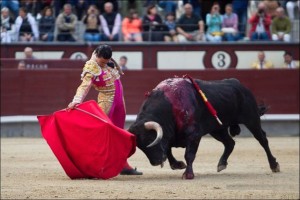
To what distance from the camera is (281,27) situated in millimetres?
18125

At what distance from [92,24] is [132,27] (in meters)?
0.65

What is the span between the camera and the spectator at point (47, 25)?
17.7 meters

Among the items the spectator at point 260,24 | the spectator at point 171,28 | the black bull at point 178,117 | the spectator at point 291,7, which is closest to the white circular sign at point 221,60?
the spectator at point 260,24

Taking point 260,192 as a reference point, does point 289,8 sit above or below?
above

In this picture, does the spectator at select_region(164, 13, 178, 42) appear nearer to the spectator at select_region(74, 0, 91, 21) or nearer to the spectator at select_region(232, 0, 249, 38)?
the spectator at select_region(232, 0, 249, 38)

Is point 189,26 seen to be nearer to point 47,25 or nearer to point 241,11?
point 241,11

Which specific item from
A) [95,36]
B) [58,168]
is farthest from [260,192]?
[95,36]

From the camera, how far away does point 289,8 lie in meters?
18.3

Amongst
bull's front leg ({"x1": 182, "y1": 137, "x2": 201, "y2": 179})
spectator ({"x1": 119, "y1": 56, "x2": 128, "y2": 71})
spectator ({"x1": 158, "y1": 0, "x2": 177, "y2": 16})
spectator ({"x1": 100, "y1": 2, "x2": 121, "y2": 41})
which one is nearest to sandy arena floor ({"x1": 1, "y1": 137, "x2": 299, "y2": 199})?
bull's front leg ({"x1": 182, "y1": 137, "x2": 201, "y2": 179})

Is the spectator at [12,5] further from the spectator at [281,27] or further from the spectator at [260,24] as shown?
the spectator at [281,27]

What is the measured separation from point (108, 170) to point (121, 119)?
643mm

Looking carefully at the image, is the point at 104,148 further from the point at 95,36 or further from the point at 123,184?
the point at 95,36

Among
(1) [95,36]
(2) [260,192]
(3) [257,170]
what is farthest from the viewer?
(1) [95,36]

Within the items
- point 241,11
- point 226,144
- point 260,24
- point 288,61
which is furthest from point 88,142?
point 288,61
